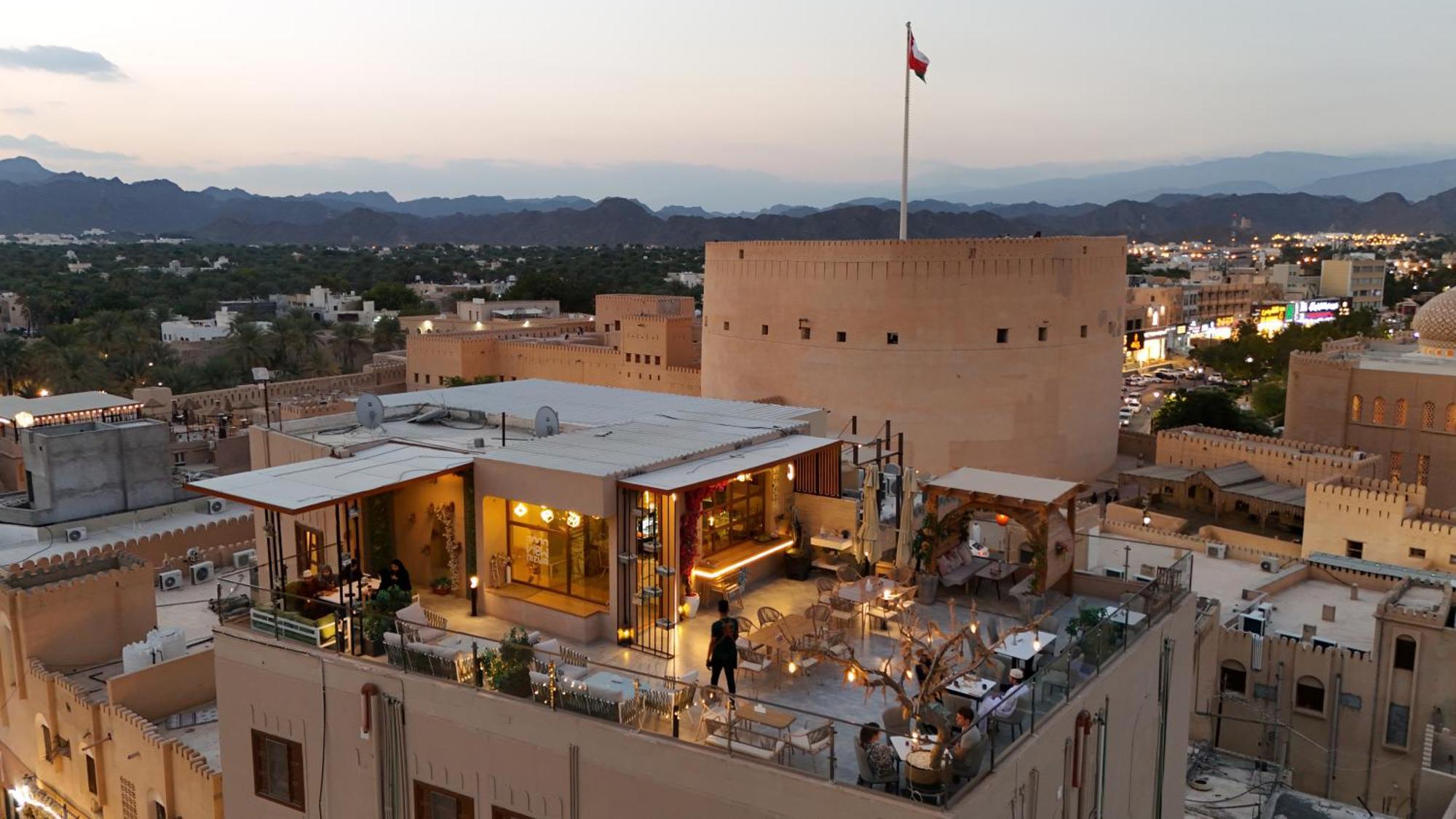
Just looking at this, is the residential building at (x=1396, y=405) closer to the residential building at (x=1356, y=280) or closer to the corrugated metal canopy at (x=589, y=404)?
the corrugated metal canopy at (x=589, y=404)

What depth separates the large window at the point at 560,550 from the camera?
9.82 m

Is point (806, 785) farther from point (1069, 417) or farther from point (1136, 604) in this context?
point (1069, 417)

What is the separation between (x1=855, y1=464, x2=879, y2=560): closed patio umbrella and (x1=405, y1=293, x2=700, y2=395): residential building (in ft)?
97.8

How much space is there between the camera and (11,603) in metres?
14.3

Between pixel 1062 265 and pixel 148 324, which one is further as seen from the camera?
pixel 148 324

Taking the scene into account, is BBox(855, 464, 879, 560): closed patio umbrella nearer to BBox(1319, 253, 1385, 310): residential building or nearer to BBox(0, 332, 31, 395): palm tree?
BBox(0, 332, 31, 395): palm tree

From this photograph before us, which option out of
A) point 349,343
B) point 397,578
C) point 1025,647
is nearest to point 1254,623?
point 1025,647

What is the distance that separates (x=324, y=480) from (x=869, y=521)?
513 cm

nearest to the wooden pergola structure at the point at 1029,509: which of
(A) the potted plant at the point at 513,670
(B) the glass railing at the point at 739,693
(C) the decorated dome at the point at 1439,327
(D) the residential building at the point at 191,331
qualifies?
(B) the glass railing at the point at 739,693

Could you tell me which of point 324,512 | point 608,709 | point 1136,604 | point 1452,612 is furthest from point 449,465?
point 1452,612

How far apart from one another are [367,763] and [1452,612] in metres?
17.8

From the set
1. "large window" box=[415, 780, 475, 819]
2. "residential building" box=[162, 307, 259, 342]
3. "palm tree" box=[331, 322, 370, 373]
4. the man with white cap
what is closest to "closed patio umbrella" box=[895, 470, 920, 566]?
the man with white cap

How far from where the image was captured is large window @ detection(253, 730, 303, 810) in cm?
888

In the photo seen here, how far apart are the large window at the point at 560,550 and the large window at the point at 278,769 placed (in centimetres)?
238
